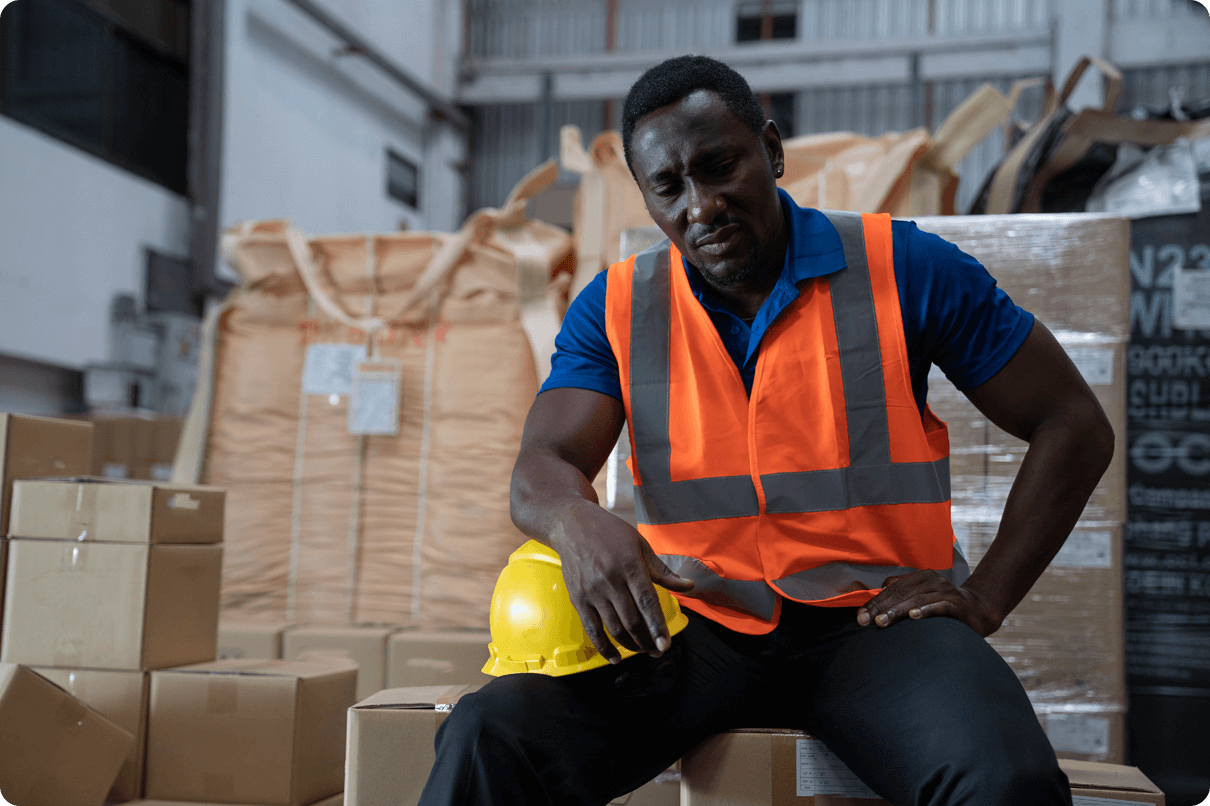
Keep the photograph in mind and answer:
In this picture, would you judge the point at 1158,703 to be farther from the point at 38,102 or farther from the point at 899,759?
the point at 38,102

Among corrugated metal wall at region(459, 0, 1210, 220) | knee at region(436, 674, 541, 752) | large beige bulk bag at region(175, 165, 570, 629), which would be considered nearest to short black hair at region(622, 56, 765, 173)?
knee at region(436, 674, 541, 752)

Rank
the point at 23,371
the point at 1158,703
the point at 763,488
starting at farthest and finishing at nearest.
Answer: the point at 23,371, the point at 1158,703, the point at 763,488

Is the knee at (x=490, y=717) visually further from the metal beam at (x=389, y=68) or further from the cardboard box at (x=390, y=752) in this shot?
the metal beam at (x=389, y=68)

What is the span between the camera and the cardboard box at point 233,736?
6.41 feet

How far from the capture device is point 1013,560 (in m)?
1.33

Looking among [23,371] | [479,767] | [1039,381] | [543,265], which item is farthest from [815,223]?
[23,371]

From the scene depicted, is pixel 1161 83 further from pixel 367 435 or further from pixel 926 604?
pixel 926 604

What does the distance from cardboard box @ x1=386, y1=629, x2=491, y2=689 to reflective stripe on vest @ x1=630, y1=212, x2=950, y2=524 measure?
118cm

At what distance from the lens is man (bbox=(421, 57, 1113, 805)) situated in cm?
116

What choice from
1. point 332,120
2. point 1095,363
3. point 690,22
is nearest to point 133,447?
point 1095,363

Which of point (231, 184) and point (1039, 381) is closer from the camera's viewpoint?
point (1039, 381)

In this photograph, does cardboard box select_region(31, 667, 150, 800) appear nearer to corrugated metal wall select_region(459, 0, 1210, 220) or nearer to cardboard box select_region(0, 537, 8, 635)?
cardboard box select_region(0, 537, 8, 635)

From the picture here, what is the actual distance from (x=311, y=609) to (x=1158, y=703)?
2419 millimetres

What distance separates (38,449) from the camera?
2.19 metres
